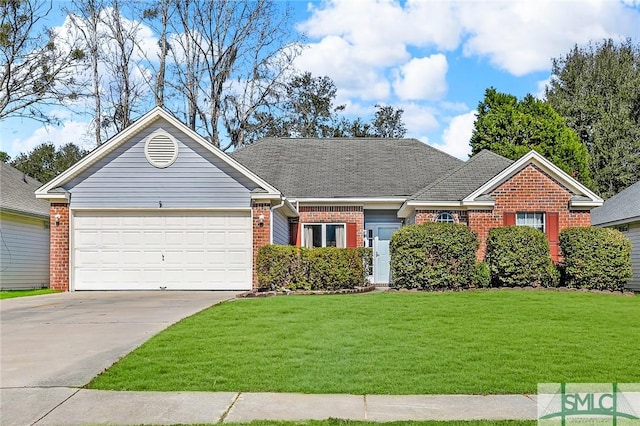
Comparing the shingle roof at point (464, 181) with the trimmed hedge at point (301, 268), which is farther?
the shingle roof at point (464, 181)

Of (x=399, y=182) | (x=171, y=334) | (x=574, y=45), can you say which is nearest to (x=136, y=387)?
(x=171, y=334)

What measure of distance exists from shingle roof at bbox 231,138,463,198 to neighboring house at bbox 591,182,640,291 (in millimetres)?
5871

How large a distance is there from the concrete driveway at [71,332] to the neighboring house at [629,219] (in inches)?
548

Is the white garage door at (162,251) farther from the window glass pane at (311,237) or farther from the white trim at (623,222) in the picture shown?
the white trim at (623,222)

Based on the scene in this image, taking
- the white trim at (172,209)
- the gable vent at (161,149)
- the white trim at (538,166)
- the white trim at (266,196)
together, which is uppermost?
the gable vent at (161,149)

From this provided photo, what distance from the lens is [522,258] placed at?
1705cm

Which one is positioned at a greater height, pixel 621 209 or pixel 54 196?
pixel 54 196

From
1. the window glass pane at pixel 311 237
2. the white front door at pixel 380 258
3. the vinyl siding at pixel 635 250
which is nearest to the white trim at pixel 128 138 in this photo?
the window glass pane at pixel 311 237

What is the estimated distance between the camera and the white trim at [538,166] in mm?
19156

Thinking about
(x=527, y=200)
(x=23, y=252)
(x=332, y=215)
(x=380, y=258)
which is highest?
(x=527, y=200)

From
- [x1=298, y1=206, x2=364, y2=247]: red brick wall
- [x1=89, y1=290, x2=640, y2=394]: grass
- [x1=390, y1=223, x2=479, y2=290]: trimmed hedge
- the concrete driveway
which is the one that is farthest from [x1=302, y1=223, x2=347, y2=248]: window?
[x1=89, y1=290, x2=640, y2=394]: grass

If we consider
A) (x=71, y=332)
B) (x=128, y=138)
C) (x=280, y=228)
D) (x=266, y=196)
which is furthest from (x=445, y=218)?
(x=71, y=332)

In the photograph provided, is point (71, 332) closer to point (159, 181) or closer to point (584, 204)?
point (159, 181)

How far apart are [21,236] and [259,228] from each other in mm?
8827
